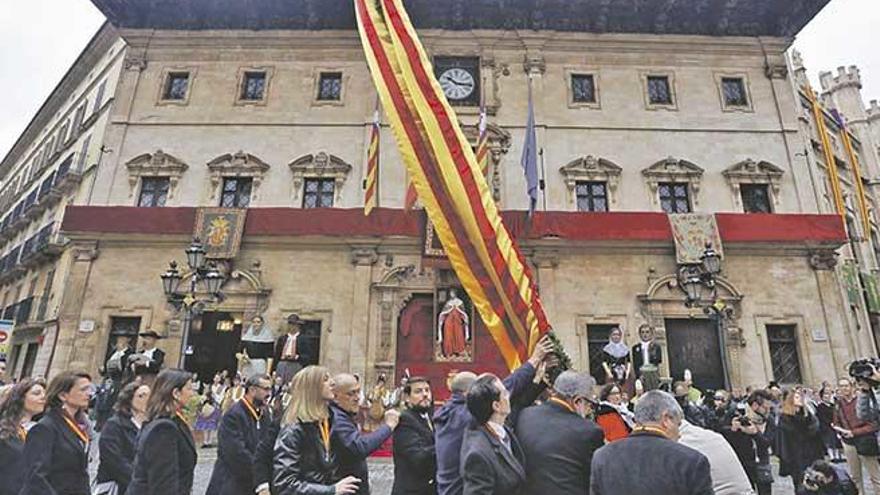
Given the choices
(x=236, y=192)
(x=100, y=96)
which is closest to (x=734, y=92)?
(x=236, y=192)

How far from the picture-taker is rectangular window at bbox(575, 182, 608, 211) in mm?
18188

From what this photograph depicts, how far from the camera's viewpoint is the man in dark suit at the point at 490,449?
2.93 m

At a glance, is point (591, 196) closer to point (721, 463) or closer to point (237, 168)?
point (237, 168)

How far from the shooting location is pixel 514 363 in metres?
4.46

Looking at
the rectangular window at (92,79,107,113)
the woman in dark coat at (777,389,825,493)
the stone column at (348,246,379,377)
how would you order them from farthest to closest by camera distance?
the rectangular window at (92,79,107,113) < the stone column at (348,246,379,377) < the woman in dark coat at (777,389,825,493)

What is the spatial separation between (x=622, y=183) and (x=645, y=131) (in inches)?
98.6

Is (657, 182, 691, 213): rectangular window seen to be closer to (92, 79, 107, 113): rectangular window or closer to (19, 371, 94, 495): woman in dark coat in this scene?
(19, 371, 94, 495): woman in dark coat

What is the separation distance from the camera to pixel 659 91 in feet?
65.2

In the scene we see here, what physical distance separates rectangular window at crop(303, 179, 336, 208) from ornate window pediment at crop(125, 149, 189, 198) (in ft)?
15.2

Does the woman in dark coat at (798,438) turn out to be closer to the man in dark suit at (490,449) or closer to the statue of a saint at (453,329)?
the man in dark suit at (490,449)

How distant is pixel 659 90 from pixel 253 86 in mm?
16301

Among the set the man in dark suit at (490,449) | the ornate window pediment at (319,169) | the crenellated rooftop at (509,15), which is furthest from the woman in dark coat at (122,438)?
the crenellated rooftop at (509,15)

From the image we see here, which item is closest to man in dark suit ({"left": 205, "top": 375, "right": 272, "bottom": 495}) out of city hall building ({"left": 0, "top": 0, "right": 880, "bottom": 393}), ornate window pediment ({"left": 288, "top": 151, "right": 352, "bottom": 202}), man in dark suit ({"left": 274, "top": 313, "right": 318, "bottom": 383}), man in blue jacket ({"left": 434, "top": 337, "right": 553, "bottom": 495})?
man in blue jacket ({"left": 434, "top": 337, "right": 553, "bottom": 495})

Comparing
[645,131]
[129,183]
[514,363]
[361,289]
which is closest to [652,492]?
[514,363]
